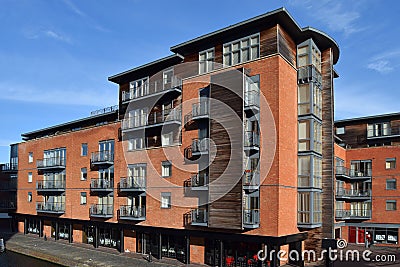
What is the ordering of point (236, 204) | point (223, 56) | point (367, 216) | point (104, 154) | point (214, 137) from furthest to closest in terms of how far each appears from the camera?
point (367, 216)
point (104, 154)
point (223, 56)
point (214, 137)
point (236, 204)

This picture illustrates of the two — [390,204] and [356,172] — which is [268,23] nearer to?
[356,172]

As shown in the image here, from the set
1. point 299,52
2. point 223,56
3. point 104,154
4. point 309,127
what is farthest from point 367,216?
point 104,154

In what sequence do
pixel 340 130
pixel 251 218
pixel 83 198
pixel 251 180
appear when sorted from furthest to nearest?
1. pixel 340 130
2. pixel 83 198
3. pixel 251 180
4. pixel 251 218

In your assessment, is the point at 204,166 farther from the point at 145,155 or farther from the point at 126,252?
the point at 126,252

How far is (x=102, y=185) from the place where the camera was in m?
31.4

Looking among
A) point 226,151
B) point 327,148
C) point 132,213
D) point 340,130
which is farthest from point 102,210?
point 340,130

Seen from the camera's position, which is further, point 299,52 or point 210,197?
point 299,52

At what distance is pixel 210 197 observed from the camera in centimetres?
2269

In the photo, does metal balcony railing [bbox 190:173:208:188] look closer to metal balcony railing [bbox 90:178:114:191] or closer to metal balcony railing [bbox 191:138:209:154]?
metal balcony railing [bbox 191:138:209:154]

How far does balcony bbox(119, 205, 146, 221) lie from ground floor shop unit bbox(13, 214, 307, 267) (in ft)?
2.72

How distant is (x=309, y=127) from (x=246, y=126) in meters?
4.65
